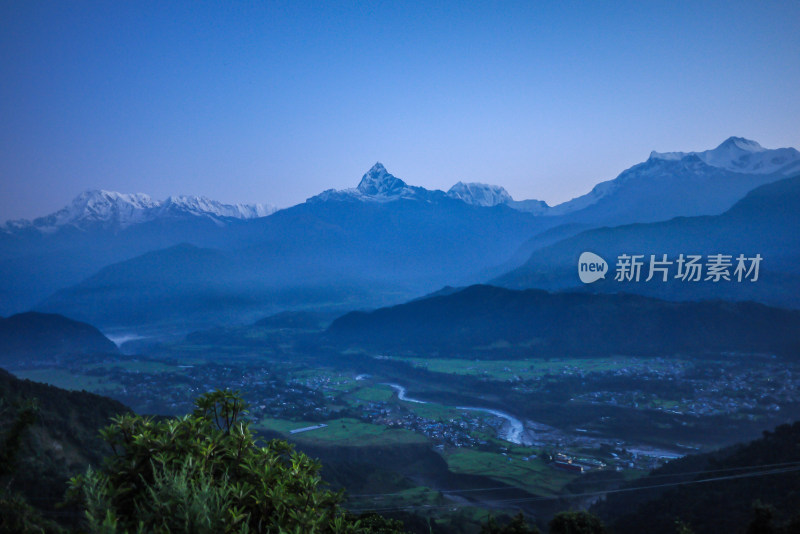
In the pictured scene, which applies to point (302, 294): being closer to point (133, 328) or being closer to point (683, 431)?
point (133, 328)

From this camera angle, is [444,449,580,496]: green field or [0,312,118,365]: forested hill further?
[0,312,118,365]: forested hill

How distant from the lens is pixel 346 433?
45406 millimetres

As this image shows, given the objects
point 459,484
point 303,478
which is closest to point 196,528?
point 303,478

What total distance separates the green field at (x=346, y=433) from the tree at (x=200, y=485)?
37460mm

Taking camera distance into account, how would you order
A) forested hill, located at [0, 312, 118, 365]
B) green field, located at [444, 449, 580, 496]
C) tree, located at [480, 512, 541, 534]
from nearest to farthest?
tree, located at [480, 512, 541, 534], green field, located at [444, 449, 580, 496], forested hill, located at [0, 312, 118, 365]

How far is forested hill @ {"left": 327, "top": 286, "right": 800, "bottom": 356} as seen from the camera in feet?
229

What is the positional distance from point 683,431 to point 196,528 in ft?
160

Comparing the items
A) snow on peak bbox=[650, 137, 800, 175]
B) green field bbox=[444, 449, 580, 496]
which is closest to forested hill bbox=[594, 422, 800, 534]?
green field bbox=[444, 449, 580, 496]

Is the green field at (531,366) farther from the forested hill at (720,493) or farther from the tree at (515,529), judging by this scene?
the tree at (515,529)

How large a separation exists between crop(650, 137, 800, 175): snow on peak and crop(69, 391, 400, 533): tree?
669ft

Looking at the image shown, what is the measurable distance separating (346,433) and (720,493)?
32.3m

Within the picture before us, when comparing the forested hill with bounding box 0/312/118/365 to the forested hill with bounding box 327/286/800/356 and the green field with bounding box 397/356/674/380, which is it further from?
the green field with bounding box 397/356/674/380

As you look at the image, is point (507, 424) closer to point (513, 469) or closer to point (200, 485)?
point (513, 469)

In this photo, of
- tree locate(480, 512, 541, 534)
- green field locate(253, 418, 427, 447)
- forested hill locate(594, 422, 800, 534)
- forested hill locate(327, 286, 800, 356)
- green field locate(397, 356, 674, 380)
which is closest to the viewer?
tree locate(480, 512, 541, 534)
